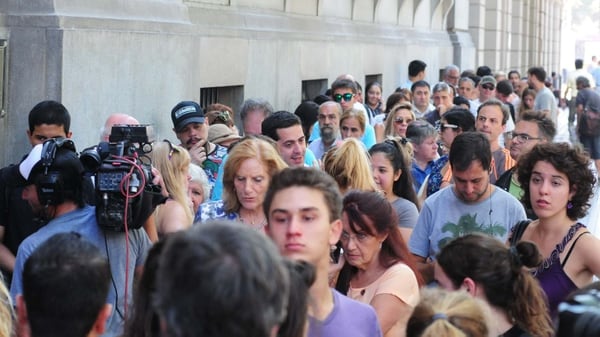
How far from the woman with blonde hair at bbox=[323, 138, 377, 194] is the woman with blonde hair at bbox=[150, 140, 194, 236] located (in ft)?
3.36

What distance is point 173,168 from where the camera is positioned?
20.4 feet

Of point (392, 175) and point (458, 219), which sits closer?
point (458, 219)

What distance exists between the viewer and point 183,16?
33.8ft

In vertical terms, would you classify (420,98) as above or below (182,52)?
below

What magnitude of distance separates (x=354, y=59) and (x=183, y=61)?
831cm

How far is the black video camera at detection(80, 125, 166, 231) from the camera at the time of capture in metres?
4.95

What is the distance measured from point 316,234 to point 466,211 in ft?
8.11

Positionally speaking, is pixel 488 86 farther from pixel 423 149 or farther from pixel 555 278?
pixel 555 278

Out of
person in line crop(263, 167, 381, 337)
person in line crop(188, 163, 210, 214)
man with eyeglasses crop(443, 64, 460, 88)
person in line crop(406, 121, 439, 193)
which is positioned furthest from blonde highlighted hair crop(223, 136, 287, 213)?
man with eyeglasses crop(443, 64, 460, 88)

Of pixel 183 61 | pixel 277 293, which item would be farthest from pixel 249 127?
pixel 277 293

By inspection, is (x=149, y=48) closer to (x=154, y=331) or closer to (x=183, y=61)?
(x=183, y=61)

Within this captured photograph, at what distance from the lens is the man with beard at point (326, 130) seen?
10109mm

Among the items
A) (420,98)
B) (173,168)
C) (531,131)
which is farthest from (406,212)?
(420,98)

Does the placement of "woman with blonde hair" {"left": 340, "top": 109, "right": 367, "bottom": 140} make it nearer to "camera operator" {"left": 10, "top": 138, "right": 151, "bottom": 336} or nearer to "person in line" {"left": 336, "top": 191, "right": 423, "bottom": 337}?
"person in line" {"left": 336, "top": 191, "right": 423, "bottom": 337}
